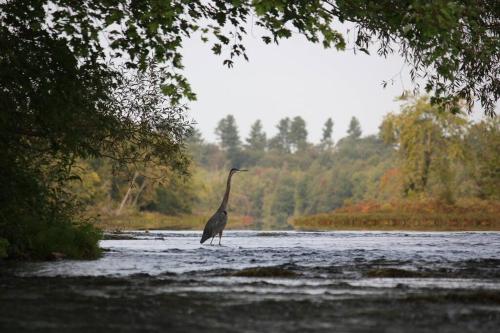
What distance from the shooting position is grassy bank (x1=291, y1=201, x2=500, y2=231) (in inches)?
3086

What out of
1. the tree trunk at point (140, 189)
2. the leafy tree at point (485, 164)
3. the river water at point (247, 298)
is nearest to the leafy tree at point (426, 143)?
the leafy tree at point (485, 164)

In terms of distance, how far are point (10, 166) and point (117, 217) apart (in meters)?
84.3

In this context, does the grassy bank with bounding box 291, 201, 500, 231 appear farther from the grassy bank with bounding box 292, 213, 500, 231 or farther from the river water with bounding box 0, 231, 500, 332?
the river water with bounding box 0, 231, 500, 332

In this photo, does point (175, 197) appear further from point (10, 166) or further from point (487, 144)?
point (10, 166)

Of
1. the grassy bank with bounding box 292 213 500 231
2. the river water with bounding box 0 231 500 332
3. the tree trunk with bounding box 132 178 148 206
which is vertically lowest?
the river water with bounding box 0 231 500 332

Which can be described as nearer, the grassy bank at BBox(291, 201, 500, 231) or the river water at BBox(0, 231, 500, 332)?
the river water at BBox(0, 231, 500, 332)

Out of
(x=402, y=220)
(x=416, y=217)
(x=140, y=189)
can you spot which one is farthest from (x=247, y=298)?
(x=140, y=189)

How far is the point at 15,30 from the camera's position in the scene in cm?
1856

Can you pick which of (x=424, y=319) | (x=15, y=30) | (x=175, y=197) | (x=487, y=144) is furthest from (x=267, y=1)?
(x=175, y=197)

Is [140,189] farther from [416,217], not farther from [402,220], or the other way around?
[416,217]

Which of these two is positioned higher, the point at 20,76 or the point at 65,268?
the point at 20,76

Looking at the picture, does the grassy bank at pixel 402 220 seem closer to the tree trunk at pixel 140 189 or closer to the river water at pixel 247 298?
the tree trunk at pixel 140 189

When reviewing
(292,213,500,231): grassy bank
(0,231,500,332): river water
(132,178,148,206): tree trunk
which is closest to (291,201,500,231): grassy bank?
(292,213,500,231): grassy bank

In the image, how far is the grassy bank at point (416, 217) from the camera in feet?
257
